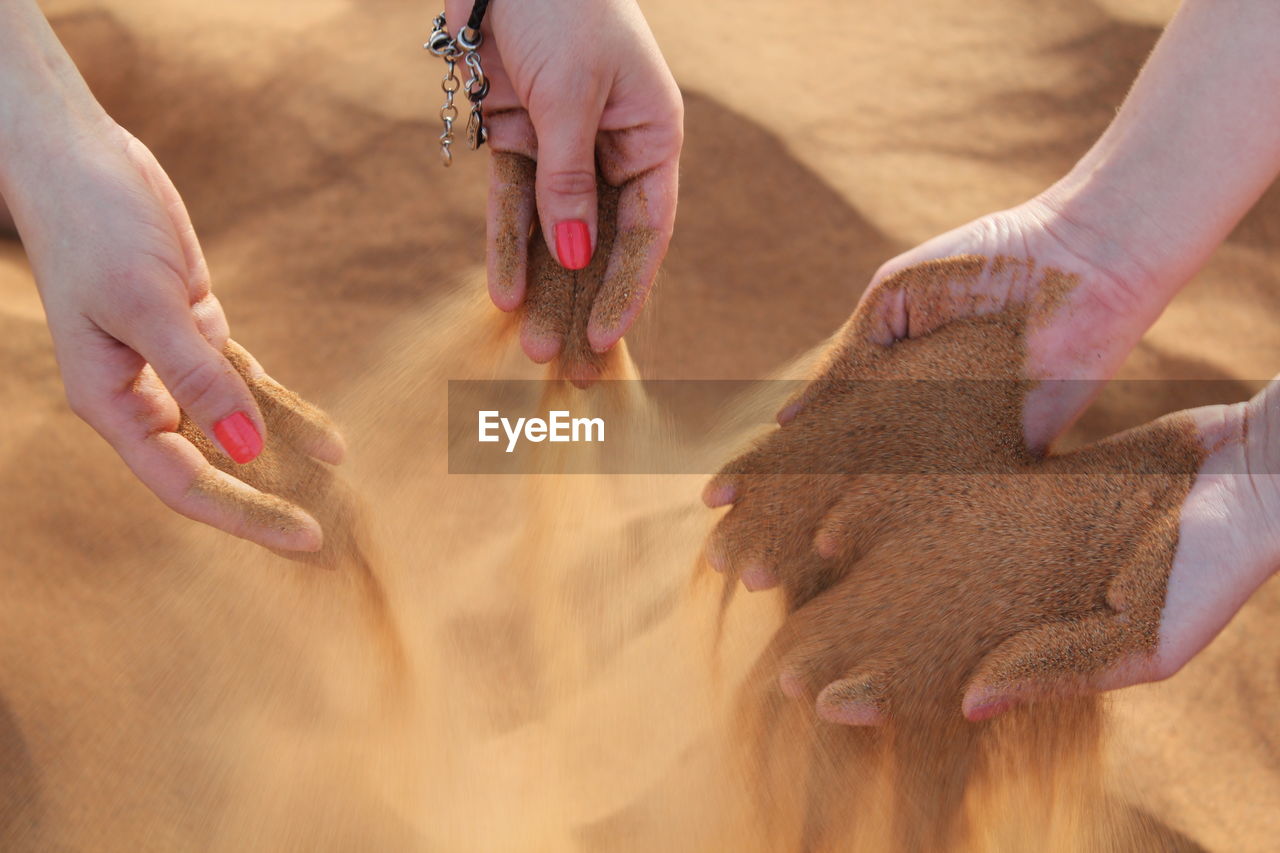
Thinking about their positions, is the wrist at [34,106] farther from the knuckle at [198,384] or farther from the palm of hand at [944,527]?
the palm of hand at [944,527]

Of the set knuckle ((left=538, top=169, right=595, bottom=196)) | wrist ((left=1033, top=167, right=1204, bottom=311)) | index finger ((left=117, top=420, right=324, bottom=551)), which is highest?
knuckle ((left=538, top=169, right=595, bottom=196))

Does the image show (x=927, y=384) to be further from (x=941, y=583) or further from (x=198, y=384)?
(x=198, y=384)

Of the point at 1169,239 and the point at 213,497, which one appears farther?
the point at 1169,239

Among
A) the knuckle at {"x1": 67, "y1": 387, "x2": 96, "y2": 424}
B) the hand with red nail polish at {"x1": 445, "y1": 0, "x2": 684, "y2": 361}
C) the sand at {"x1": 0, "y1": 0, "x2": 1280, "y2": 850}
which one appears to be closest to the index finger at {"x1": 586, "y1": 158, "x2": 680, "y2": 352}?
the hand with red nail polish at {"x1": 445, "y1": 0, "x2": 684, "y2": 361}

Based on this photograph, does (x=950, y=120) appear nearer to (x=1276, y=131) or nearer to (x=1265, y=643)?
(x=1276, y=131)

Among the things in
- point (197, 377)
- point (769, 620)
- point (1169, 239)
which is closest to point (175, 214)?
point (197, 377)

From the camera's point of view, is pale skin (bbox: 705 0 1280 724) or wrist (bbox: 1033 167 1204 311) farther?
wrist (bbox: 1033 167 1204 311)

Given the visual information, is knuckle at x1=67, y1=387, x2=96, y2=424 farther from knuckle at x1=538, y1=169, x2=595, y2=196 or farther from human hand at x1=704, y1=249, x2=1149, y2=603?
human hand at x1=704, y1=249, x2=1149, y2=603
